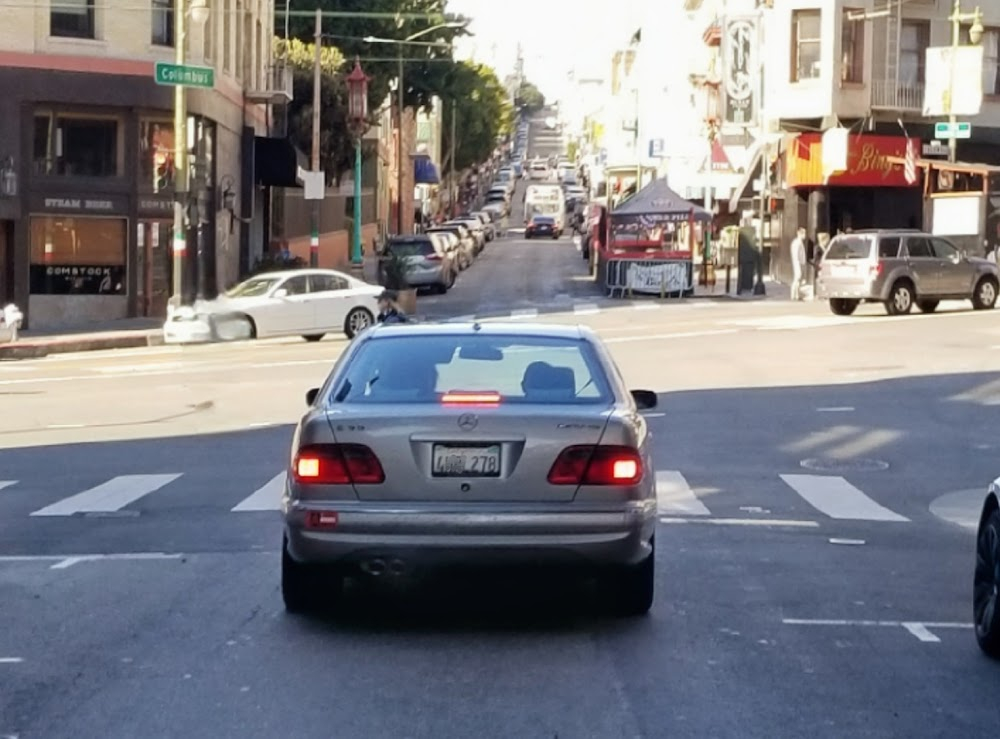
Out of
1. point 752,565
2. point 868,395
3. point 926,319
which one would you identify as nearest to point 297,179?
point 926,319

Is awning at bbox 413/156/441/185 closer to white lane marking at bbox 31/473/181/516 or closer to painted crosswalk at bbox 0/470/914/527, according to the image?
painted crosswalk at bbox 0/470/914/527

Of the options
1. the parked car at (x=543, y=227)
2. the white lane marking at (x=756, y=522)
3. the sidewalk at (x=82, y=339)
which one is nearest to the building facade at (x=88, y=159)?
the sidewalk at (x=82, y=339)

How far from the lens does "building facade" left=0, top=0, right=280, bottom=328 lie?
38812mm

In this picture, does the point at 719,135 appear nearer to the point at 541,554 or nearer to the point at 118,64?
the point at 118,64

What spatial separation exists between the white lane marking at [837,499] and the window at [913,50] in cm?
3750

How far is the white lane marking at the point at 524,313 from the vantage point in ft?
129

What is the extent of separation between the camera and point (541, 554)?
8594 millimetres

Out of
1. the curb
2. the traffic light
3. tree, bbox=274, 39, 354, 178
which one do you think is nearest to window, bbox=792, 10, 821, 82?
tree, bbox=274, 39, 354, 178

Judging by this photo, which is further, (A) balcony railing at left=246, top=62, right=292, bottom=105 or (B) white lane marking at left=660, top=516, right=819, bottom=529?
(A) balcony railing at left=246, top=62, right=292, bottom=105

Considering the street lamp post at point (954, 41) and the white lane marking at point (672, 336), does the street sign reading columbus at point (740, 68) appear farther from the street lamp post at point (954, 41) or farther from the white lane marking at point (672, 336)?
the white lane marking at point (672, 336)

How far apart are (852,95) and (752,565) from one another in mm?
41951

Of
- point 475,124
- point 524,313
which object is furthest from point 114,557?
point 475,124

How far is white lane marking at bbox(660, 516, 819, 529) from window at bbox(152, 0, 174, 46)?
1174 inches

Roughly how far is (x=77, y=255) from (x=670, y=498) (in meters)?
27.3
